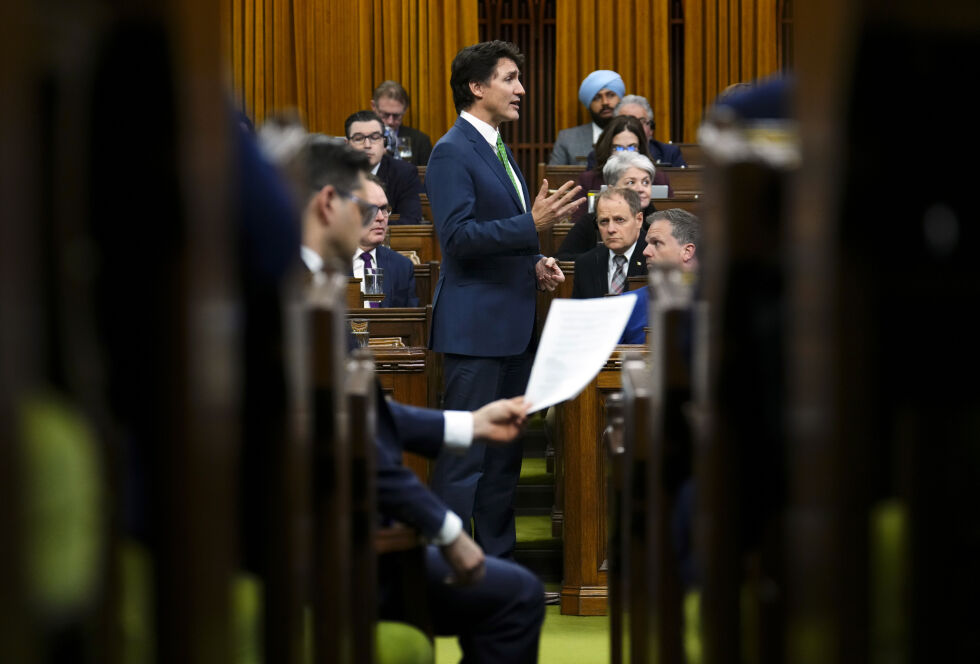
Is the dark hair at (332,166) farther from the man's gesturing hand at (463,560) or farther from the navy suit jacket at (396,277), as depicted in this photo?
the navy suit jacket at (396,277)

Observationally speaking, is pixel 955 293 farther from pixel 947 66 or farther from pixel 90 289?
pixel 90 289

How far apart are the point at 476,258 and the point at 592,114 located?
3.87 m

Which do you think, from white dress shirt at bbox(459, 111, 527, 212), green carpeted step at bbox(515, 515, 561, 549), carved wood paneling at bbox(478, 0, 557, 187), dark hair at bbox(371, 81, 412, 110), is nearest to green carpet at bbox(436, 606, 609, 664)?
green carpeted step at bbox(515, 515, 561, 549)

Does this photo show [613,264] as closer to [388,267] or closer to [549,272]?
[549,272]

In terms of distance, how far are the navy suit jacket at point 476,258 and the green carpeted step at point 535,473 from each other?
1270 millimetres

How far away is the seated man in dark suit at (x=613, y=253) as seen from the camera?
182 inches

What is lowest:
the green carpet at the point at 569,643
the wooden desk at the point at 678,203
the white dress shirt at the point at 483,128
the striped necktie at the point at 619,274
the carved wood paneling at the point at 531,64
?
the green carpet at the point at 569,643

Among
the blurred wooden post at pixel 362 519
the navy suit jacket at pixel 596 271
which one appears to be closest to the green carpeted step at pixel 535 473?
the navy suit jacket at pixel 596 271

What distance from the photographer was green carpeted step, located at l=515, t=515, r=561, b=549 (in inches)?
181

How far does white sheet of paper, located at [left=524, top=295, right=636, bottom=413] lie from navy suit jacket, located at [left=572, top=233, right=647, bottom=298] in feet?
7.15

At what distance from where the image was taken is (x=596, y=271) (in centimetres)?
463

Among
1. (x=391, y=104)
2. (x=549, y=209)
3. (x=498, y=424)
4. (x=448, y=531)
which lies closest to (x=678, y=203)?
(x=549, y=209)

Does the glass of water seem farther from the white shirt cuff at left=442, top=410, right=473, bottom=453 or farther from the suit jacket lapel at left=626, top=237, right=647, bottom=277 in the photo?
the white shirt cuff at left=442, top=410, right=473, bottom=453

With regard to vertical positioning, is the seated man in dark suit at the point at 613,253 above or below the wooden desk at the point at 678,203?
below
